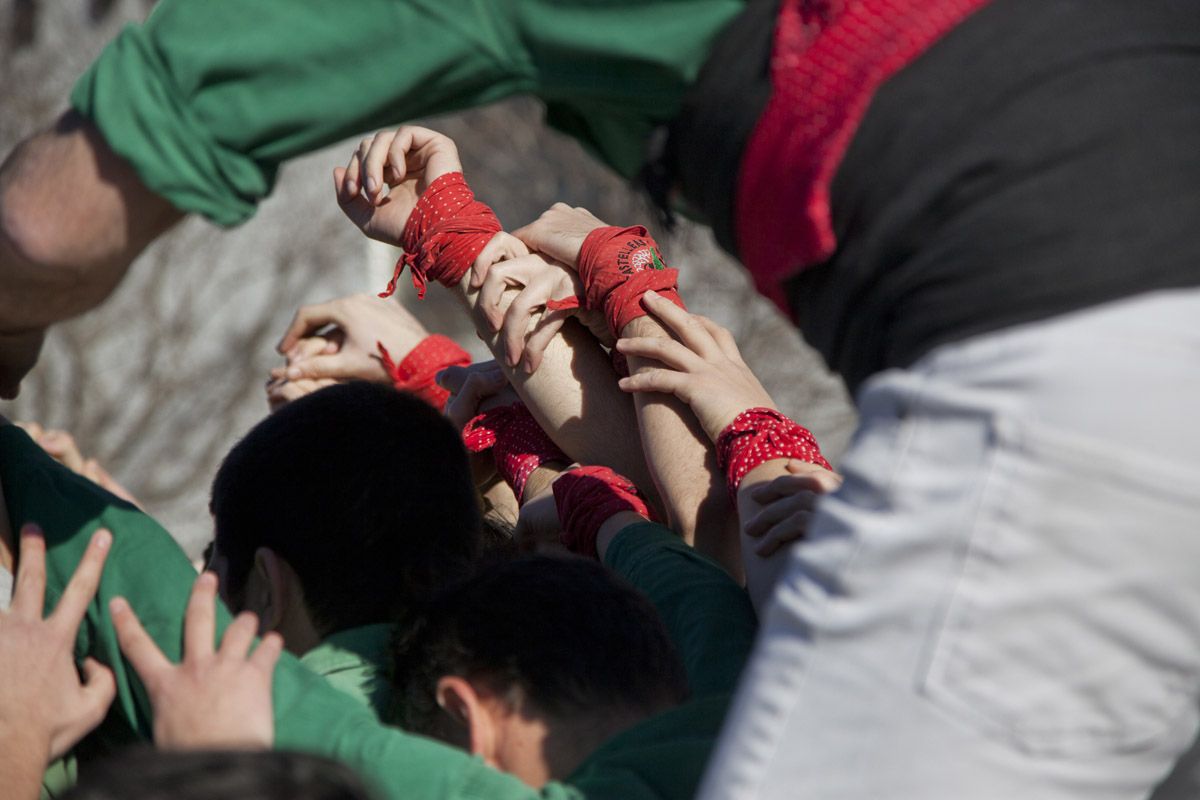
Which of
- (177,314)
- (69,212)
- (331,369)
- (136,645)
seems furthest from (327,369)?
(177,314)

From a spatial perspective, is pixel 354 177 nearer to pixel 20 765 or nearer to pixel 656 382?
pixel 656 382

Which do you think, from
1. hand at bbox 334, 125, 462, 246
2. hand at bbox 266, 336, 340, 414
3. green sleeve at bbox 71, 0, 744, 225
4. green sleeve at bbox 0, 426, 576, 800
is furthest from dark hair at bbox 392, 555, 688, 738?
hand at bbox 266, 336, 340, 414

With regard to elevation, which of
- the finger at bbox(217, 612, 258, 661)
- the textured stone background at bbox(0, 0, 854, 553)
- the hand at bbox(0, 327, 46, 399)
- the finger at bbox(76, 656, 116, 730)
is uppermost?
the hand at bbox(0, 327, 46, 399)

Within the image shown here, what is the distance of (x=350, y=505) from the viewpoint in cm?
192

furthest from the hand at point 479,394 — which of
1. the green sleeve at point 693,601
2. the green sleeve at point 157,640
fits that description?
the green sleeve at point 157,640

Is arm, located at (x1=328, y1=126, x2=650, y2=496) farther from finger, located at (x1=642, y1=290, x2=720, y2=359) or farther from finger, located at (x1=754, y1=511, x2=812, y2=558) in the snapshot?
finger, located at (x1=754, y1=511, x2=812, y2=558)

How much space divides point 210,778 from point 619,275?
55.6 inches

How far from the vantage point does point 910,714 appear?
3.76ft

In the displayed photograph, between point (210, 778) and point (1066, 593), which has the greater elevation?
point (1066, 593)

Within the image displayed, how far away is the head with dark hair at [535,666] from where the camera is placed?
5.23 feet

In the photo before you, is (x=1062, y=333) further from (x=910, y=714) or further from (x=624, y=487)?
(x=624, y=487)

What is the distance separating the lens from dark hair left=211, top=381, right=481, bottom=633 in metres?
1.90

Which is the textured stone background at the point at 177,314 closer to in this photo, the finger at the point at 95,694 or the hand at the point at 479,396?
the hand at the point at 479,396

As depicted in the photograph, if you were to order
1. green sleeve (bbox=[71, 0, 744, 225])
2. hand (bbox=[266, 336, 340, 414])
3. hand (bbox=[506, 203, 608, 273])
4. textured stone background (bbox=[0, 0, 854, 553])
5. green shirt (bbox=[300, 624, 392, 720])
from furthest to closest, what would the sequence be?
textured stone background (bbox=[0, 0, 854, 553]) < hand (bbox=[266, 336, 340, 414]) < hand (bbox=[506, 203, 608, 273]) < green shirt (bbox=[300, 624, 392, 720]) < green sleeve (bbox=[71, 0, 744, 225])
